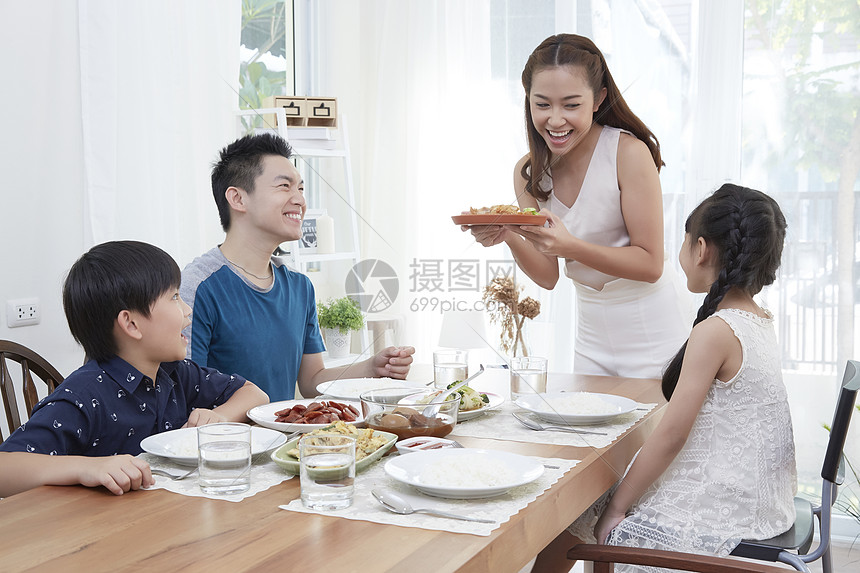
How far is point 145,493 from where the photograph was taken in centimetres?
101

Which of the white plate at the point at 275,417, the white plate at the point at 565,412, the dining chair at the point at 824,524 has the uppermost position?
the white plate at the point at 275,417

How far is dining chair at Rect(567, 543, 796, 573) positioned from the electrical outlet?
5.30 ft

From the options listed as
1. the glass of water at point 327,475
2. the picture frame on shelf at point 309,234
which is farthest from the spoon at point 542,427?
the picture frame on shelf at point 309,234

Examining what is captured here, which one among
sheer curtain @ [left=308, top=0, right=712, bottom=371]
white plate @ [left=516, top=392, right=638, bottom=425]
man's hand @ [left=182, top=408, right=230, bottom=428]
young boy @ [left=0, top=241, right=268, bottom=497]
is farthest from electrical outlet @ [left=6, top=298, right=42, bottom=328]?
white plate @ [left=516, top=392, right=638, bottom=425]

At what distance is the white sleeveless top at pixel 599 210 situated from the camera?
6.15 ft

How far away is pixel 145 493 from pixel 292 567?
32 cm

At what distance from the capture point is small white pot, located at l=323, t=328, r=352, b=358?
2.76 m

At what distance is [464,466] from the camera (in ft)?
3.30

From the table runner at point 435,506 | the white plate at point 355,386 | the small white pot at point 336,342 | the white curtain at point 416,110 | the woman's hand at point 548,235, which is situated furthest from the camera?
the white curtain at point 416,110

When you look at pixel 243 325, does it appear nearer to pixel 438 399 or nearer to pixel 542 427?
pixel 438 399

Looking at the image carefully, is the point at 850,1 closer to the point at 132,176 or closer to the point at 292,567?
the point at 132,176

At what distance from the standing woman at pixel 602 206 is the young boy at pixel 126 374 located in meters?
0.71

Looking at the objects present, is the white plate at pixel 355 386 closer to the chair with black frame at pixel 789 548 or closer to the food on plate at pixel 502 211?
the food on plate at pixel 502 211

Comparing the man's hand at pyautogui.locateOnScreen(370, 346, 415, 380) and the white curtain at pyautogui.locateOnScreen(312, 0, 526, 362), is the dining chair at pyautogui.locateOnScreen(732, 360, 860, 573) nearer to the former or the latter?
the man's hand at pyautogui.locateOnScreen(370, 346, 415, 380)
